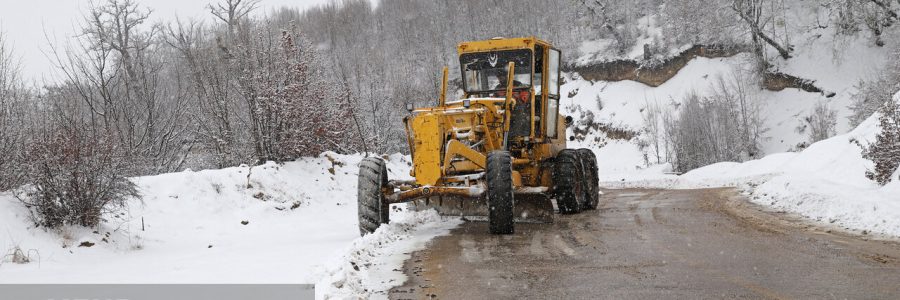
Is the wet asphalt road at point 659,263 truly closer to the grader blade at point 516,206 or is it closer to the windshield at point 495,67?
the grader blade at point 516,206

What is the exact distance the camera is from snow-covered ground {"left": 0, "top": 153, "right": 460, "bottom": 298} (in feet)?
23.9

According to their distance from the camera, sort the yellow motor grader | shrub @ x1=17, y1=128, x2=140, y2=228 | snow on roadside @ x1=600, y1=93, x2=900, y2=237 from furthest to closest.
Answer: the yellow motor grader, shrub @ x1=17, y1=128, x2=140, y2=228, snow on roadside @ x1=600, y1=93, x2=900, y2=237

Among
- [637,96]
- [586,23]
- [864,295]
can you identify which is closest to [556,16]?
[586,23]

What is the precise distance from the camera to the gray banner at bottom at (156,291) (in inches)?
237

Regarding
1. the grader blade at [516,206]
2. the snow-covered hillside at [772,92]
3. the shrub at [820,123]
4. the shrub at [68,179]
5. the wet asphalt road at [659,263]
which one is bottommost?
the wet asphalt road at [659,263]

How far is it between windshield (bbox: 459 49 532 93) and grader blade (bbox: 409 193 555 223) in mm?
2259

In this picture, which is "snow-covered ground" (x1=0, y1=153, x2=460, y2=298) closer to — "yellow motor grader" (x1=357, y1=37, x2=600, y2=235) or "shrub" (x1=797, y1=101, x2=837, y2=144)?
"yellow motor grader" (x1=357, y1=37, x2=600, y2=235)

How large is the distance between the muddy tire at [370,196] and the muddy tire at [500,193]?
1.66m

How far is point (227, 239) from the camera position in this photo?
11523mm

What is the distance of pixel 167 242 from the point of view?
10.7m

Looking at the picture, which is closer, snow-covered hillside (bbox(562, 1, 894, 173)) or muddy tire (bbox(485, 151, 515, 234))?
muddy tire (bbox(485, 151, 515, 234))

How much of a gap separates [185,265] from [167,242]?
2.55 metres

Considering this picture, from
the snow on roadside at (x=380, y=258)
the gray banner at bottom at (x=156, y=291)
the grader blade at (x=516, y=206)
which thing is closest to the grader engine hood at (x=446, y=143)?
the grader blade at (x=516, y=206)

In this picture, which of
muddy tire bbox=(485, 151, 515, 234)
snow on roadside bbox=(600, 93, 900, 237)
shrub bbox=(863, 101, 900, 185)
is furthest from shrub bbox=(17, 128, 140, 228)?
shrub bbox=(863, 101, 900, 185)
